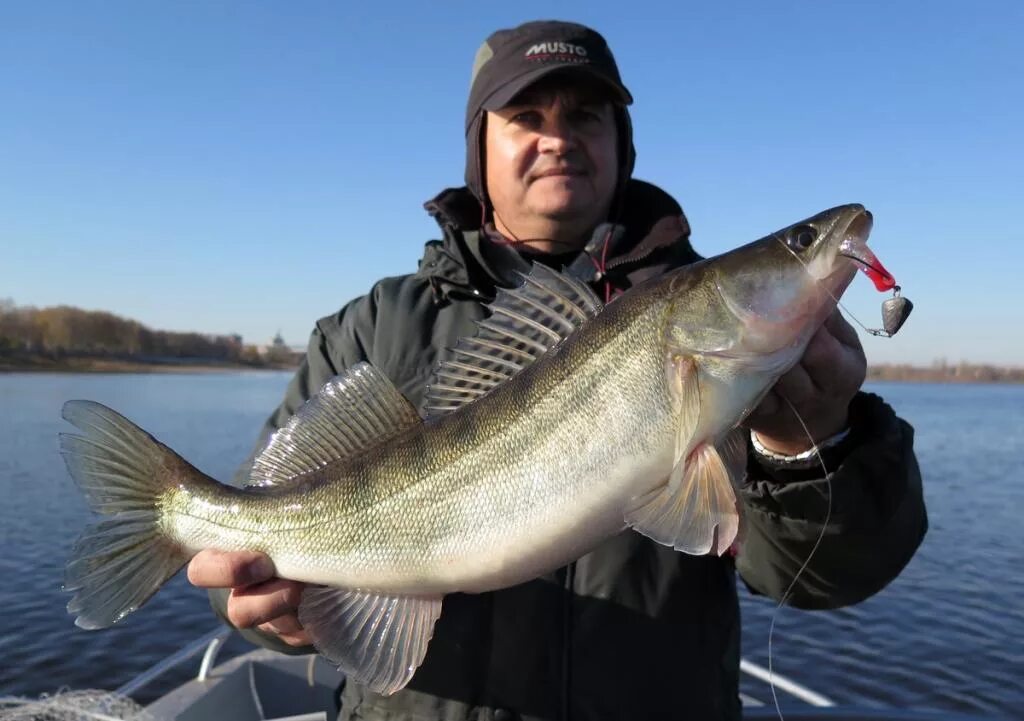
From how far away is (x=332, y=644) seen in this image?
108 inches

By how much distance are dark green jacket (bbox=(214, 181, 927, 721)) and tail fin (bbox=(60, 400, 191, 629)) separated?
1.56 feet

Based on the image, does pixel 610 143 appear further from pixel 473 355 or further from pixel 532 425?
pixel 532 425

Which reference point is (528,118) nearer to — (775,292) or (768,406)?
(775,292)

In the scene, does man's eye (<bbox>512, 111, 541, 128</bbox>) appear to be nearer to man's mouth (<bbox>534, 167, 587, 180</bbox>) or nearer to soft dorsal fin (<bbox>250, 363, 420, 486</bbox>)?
man's mouth (<bbox>534, 167, 587, 180</bbox>)

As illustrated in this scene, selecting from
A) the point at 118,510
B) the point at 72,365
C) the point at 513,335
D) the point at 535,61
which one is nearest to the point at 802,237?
the point at 513,335

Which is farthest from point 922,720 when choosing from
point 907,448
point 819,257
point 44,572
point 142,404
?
point 142,404

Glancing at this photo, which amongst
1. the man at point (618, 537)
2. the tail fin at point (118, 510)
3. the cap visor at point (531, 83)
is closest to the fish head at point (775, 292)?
the man at point (618, 537)

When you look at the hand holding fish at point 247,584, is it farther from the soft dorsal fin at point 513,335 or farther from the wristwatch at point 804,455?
the wristwatch at point 804,455

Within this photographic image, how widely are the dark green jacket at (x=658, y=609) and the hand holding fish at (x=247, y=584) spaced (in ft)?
1.77

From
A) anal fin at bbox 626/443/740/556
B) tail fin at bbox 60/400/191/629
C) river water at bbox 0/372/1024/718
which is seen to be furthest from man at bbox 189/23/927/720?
river water at bbox 0/372/1024/718

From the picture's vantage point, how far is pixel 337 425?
2943 millimetres

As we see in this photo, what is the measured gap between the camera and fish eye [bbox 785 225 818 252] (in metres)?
2.35

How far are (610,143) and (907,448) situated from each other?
1.98 metres

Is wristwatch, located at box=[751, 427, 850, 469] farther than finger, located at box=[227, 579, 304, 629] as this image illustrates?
No
